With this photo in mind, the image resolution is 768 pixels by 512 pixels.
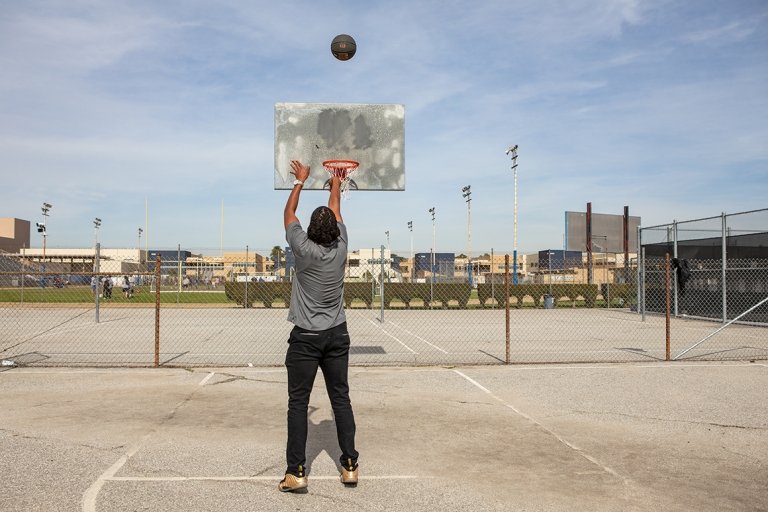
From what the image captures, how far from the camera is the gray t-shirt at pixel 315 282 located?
4367 millimetres

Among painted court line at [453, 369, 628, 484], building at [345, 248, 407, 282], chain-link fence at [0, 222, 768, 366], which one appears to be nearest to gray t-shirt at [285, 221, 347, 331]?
painted court line at [453, 369, 628, 484]

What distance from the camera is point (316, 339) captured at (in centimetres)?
432

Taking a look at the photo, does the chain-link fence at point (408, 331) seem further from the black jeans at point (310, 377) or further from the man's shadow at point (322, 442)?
the black jeans at point (310, 377)

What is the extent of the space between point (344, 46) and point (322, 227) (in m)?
6.72

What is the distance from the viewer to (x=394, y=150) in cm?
1162

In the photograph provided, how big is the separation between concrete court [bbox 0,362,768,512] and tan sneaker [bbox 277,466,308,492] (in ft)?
0.25

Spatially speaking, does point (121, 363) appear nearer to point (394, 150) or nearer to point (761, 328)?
point (394, 150)

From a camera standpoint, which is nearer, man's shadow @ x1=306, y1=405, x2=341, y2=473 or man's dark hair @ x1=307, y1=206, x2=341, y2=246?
man's dark hair @ x1=307, y1=206, x2=341, y2=246

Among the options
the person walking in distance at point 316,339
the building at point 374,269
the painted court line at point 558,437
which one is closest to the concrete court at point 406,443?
the painted court line at point 558,437

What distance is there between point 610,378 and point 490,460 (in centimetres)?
489

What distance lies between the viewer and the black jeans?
4.32 m

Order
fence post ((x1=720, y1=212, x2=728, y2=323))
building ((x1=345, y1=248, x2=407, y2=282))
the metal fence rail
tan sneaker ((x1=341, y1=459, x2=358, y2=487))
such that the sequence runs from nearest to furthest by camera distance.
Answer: tan sneaker ((x1=341, y1=459, x2=358, y2=487)) < the metal fence rail < fence post ((x1=720, y1=212, x2=728, y2=323)) < building ((x1=345, y1=248, x2=407, y2=282))

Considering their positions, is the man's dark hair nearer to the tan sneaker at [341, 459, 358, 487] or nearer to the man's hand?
the man's hand

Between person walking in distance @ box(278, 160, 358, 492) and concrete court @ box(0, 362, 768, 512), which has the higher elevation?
person walking in distance @ box(278, 160, 358, 492)
